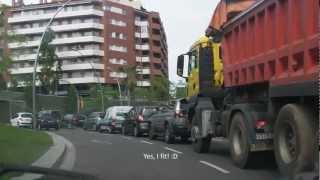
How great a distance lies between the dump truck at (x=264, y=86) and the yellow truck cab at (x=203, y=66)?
0.03 meters

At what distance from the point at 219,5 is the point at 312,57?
21.8 ft

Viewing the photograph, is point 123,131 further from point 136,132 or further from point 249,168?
point 249,168

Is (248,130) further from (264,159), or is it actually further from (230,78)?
(230,78)

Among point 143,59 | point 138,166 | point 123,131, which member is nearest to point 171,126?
point 138,166

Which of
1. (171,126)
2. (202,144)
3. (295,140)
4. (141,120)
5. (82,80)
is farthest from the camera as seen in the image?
(82,80)

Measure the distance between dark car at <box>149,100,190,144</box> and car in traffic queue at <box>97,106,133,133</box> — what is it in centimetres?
993

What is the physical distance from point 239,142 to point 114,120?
90.0 feet

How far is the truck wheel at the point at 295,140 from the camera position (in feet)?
34.6

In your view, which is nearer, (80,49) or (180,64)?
(180,64)

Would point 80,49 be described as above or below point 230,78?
above

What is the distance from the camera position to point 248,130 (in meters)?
13.3

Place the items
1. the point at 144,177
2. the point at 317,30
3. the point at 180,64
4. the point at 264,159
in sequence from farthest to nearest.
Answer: the point at 180,64 < the point at 264,159 < the point at 144,177 < the point at 317,30

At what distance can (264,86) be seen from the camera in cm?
1348

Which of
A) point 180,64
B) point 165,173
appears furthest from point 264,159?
point 180,64
